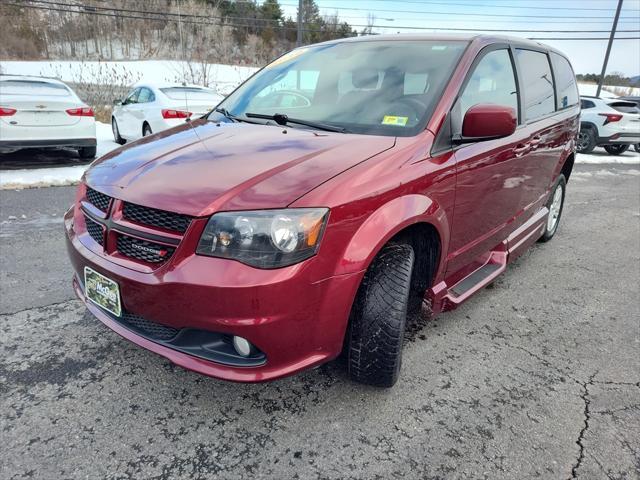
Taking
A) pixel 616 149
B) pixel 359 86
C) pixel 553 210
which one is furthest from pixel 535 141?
pixel 616 149

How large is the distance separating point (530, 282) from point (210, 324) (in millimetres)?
2910

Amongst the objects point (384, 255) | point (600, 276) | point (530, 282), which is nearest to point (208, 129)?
point (384, 255)

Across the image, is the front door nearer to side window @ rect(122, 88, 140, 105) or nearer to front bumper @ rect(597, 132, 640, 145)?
side window @ rect(122, 88, 140, 105)

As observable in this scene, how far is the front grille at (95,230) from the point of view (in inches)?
80.8

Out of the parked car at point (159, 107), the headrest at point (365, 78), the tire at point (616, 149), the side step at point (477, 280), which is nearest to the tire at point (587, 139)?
the tire at point (616, 149)

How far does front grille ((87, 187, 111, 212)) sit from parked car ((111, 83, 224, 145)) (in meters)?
5.91

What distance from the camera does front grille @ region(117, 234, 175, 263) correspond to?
1787 mm

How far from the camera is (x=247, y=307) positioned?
64.6 inches

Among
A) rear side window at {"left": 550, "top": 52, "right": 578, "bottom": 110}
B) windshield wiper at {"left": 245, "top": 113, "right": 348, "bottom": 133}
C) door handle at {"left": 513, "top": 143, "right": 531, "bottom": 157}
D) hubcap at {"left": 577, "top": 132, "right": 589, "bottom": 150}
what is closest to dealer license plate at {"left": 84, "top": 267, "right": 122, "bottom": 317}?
windshield wiper at {"left": 245, "top": 113, "right": 348, "bottom": 133}

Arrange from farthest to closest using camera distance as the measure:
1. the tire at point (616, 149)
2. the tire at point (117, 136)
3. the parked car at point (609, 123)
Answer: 1. the tire at point (616, 149)
2. the parked car at point (609, 123)
3. the tire at point (117, 136)

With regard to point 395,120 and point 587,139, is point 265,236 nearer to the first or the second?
point 395,120

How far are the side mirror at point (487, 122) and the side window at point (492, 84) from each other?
155 mm

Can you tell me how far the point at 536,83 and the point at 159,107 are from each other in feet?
22.6

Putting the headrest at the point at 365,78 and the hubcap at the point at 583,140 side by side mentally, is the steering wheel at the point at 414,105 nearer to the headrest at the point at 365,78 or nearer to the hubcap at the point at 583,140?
the headrest at the point at 365,78
